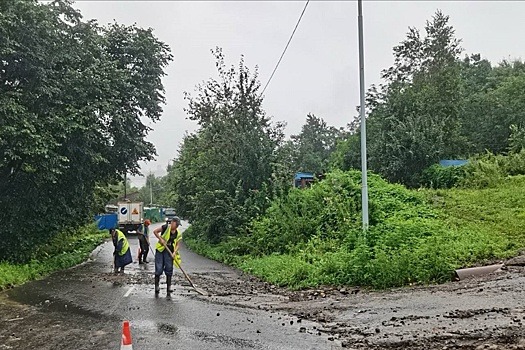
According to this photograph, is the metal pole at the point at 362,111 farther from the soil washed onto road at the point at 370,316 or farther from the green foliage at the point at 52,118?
the green foliage at the point at 52,118

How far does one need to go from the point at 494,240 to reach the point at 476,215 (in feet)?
16.8

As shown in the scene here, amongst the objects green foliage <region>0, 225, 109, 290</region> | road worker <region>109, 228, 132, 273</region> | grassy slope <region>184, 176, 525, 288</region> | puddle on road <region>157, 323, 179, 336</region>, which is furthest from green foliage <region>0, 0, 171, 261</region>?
puddle on road <region>157, 323, 179, 336</region>

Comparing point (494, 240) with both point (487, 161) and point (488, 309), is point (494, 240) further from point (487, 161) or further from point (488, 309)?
point (487, 161)

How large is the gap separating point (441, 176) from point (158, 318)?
27412 mm

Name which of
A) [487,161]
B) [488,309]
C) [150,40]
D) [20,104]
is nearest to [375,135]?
[487,161]

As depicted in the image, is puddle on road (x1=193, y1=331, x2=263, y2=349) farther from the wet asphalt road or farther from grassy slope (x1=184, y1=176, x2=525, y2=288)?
grassy slope (x1=184, y1=176, x2=525, y2=288)

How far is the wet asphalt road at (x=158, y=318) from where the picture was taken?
323 inches

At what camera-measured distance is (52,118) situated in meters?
19.8

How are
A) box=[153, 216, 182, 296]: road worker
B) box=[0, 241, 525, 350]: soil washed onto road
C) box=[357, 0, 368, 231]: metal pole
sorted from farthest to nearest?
box=[357, 0, 368, 231]: metal pole → box=[153, 216, 182, 296]: road worker → box=[0, 241, 525, 350]: soil washed onto road

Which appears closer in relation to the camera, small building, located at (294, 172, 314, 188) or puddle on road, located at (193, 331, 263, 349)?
puddle on road, located at (193, 331, 263, 349)

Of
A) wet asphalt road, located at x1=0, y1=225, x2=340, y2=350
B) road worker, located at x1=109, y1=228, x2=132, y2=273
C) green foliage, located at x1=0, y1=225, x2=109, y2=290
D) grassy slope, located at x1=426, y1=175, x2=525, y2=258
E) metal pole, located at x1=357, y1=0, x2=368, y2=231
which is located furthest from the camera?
Result: road worker, located at x1=109, y1=228, x2=132, y2=273

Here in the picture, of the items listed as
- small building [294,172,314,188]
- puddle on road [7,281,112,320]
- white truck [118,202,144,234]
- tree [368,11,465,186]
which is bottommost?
puddle on road [7,281,112,320]

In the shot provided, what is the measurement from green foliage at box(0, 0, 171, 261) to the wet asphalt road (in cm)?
502

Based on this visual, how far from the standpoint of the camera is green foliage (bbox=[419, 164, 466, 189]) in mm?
32281
